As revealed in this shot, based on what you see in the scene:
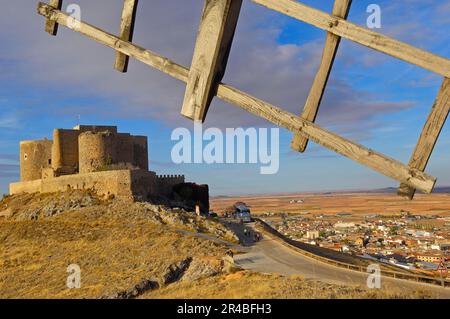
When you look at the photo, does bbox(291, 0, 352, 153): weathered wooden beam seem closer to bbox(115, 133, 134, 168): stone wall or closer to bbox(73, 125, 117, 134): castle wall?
bbox(115, 133, 134, 168): stone wall

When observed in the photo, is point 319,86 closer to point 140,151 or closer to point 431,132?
point 431,132

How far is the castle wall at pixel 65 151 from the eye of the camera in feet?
133

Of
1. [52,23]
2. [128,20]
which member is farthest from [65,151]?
[128,20]

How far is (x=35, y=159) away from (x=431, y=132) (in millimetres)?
46259

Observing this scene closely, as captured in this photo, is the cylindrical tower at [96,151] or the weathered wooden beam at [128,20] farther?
the cylindrical tower at [96,151]

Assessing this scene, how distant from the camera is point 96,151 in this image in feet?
124

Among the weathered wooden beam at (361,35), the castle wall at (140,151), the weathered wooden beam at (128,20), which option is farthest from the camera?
the castle wall at (140,151)

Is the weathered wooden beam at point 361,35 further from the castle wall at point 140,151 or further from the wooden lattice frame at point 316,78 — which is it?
the castle wall at point 140,151

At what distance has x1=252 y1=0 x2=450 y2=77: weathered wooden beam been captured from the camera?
7.82 ft

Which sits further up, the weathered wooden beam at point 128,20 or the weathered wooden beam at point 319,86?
the weathered wooden beam at point 128,20

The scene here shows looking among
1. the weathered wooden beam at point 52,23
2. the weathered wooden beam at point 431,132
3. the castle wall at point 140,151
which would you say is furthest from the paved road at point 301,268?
the castle wall at point 140,151

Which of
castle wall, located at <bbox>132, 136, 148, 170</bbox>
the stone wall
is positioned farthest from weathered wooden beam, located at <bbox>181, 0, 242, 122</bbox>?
castle wall, located at <bbox>132, 136, 148, 170</bbox>

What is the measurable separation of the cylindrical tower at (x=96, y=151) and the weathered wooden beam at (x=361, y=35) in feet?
119

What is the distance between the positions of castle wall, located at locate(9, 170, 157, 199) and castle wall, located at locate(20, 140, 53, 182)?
4.60m
